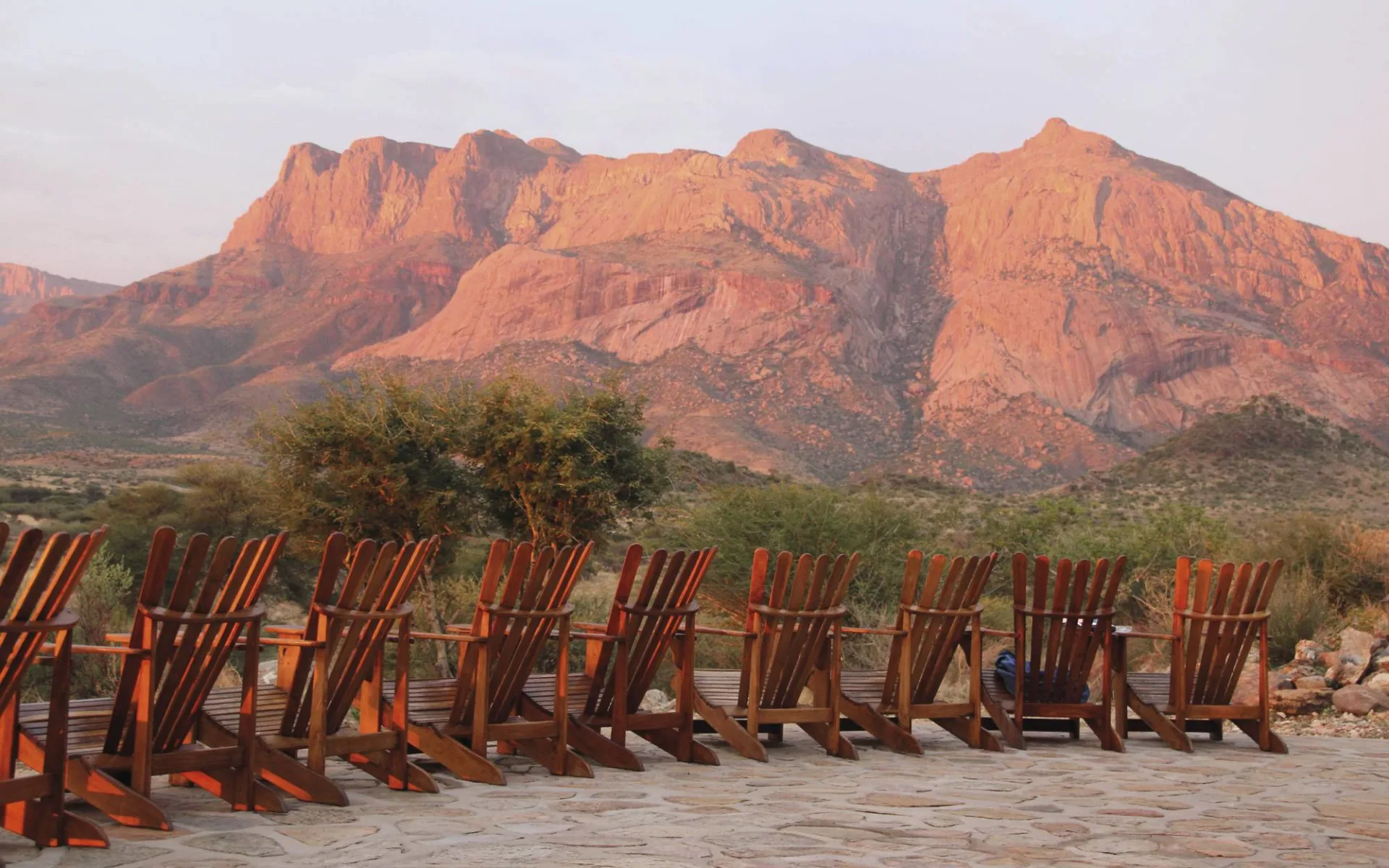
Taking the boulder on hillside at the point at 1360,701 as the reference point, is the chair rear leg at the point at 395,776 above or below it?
below

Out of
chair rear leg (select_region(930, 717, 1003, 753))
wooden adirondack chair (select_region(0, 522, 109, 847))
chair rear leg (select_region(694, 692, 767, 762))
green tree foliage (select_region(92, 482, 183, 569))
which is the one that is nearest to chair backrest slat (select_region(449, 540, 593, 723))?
chair rear leg (select_region(694, 692, 767, 762))

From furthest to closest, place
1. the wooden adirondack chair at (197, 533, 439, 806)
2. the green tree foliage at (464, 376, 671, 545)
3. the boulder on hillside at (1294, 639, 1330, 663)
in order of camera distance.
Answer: the green tree foliage at (464, 376, 671, 545) < the boulder on hillside at (1294, 639, 1330, 663) < the wooden adirondack chair at (197, 533, 439, 806)

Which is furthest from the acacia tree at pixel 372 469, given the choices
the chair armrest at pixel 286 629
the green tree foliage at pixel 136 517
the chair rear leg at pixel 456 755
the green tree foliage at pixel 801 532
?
the chair rear leg at pixel 456 755

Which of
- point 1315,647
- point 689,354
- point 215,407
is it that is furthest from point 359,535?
point 215,407

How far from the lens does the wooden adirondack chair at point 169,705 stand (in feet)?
17.3

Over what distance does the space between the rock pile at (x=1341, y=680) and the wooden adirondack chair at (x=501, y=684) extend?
8397 millimetres

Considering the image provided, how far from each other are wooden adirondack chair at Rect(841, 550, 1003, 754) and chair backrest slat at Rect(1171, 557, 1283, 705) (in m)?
1.59

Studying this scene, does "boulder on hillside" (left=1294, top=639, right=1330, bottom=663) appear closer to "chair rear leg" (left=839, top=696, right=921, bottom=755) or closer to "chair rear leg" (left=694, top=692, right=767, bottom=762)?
"chair rear leg" (left=839, top=696, right=921, bottom=755)

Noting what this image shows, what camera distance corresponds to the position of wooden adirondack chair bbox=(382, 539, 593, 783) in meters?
6.99

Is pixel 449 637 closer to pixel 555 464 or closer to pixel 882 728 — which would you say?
pixel 882 728

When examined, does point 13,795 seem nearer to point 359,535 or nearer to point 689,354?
point 359,535

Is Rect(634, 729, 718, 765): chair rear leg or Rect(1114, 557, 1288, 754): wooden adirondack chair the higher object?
Rect(1114, 557, 1288, 754): wooden adirondack chair

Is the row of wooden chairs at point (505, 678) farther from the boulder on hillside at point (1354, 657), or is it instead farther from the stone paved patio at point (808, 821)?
the boulder on hillside at point (1354, 657)

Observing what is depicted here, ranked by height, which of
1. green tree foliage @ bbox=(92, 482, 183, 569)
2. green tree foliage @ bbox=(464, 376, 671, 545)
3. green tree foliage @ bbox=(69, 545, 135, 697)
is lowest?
green tree foliage @ bbox=(69, 545, 135, 697)
